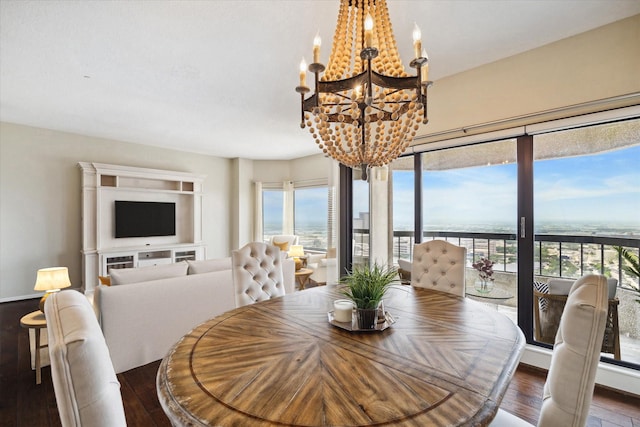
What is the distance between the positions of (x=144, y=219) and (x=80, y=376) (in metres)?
5.65

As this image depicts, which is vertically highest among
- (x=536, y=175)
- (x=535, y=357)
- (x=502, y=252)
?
(x=536, y=175)

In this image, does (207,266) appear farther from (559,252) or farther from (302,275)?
(559,252)

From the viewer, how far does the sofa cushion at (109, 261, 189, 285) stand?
2.49 metres

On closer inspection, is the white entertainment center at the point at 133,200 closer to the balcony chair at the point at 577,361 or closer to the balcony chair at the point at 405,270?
the balcony chair at the point at 405,270

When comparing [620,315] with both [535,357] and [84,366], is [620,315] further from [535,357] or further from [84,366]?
[84,366]

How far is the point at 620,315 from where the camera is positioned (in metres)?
2.33

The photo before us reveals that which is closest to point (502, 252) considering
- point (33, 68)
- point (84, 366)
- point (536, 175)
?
point (536, 175)

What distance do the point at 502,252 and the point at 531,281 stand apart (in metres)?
0.42

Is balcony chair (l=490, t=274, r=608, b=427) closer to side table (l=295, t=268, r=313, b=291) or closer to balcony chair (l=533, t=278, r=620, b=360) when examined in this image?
balcony chair (l=533, t=278, r=620, b=360)

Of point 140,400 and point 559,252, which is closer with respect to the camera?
point 140,400

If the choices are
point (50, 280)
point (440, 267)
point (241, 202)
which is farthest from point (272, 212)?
point (440, 267)

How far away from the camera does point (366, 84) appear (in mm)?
1402

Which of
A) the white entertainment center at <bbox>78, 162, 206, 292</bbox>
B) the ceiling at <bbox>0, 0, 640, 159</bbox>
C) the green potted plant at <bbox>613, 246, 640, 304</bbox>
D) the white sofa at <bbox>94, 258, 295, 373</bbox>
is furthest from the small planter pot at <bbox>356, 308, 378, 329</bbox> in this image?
the white entertainment center at <bbox>78, 162, 206, 292</bbox>

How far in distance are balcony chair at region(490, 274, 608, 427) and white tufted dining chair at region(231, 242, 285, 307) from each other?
1.72 metres
